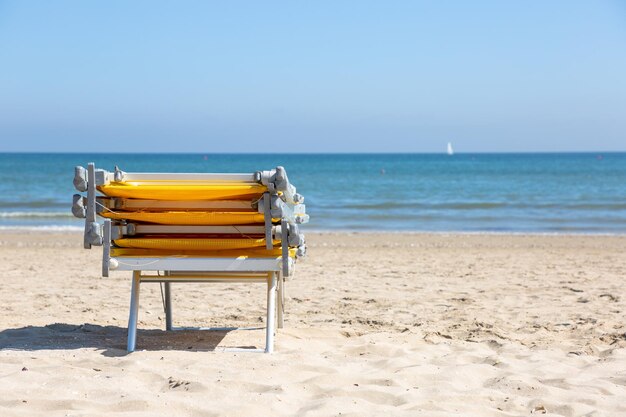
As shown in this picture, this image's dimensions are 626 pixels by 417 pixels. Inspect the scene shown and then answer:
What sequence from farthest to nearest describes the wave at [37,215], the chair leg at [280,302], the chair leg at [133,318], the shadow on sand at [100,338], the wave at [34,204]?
the wave at [34,204]
the wave at [37,215]
the chair leg at [280,302]
the shadow on sand at [100,338]
the chair leg at [133,318]

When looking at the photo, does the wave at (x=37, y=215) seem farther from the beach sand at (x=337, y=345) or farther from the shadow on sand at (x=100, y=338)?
the shadow on sand at (x=100, y=338)

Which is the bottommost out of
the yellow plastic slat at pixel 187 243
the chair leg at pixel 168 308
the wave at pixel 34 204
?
the wave at pixel 34 204

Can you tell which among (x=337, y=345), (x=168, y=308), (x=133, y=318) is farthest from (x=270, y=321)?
(x=168, y=308)

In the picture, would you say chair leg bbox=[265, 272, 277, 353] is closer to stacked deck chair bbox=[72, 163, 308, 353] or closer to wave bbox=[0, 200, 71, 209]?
stacked deck chair bbox=[72, 163, 308, 353]

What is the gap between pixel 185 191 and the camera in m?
4.56

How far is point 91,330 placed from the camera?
5477 millimetres

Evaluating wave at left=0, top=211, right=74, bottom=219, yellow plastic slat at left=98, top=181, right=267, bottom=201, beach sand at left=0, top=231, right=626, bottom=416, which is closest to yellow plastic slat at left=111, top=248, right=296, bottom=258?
yellow plastic slat at left=98, top=181, right=267, bottom=201

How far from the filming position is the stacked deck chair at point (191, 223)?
451 cm

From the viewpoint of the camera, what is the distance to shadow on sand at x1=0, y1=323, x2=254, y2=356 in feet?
16.0

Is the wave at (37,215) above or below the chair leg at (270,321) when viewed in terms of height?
below

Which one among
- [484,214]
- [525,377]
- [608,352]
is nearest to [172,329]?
[525,377]

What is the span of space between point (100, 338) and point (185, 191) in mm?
1286

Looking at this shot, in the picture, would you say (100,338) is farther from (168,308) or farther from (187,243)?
(187,243)

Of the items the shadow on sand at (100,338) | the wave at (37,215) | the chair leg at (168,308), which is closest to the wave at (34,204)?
the wave at (37,215)
